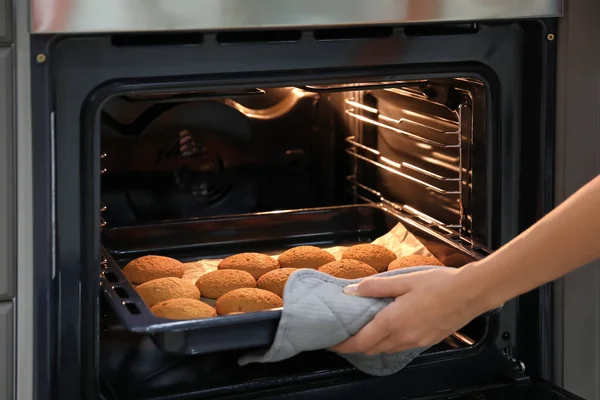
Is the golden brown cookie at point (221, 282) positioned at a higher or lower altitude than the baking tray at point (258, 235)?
lower

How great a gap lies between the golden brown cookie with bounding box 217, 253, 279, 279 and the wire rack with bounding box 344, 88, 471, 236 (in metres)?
0.28

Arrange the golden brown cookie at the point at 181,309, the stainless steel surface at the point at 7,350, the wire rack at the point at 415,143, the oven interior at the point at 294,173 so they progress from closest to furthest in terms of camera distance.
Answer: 1. the stainless steel surface at the point at 7,350
2. the golden brown cookie at the point at 181,309
3. the oven interior at the point at 294,173
4. the wire rack at the point at 415,143

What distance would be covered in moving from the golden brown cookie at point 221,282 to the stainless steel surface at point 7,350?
1.13ft

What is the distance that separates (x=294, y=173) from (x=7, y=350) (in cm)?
74

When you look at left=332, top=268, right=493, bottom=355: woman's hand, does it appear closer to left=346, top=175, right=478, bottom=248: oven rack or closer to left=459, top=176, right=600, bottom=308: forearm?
left=459, top=176, right=600, bottom=308: forearm

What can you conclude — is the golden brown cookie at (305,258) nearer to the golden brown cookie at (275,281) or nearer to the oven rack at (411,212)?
the golden brown cookie at (275,281)

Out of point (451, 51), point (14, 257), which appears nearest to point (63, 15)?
→ point (14, 257)

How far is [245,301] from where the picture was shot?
141cm

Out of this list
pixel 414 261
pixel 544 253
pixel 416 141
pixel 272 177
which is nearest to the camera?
pixel 544 253

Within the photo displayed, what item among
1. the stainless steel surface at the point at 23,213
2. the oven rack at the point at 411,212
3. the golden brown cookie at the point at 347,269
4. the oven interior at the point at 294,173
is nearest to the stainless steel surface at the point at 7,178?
the stainless steel surface at the point at 23,213

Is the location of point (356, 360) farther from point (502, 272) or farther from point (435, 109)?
point (435, 109)

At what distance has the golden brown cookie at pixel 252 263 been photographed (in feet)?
5.17

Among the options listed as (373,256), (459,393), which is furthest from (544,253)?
(373,256)

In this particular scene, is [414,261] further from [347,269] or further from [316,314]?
[316,314]
